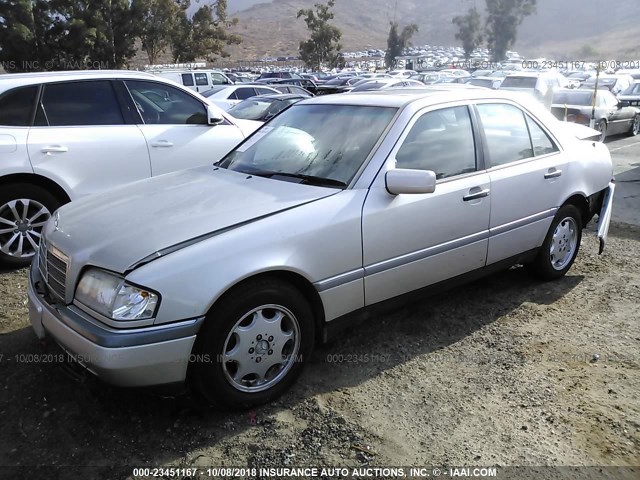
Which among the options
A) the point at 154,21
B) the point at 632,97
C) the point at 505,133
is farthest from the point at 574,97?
the point at 154,21

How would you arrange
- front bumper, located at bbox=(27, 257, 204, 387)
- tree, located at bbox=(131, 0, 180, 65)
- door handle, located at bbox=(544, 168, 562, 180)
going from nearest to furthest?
1. front bumper, located at bbox=(27, 257, 204, 387)
2. door handle, located at bbox=(544, 168, 562, 180)
3. tree, located at bbox=(131, 0, 180, 65)

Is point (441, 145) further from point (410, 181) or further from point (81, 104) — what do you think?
point (81, 104)

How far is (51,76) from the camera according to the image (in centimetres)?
533

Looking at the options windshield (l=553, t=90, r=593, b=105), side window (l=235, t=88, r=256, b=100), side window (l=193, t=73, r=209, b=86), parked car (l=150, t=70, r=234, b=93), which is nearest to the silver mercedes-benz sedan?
windshield (l=553, t=90, r=593, b=105)

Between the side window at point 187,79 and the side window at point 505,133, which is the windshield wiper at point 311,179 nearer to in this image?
the side window at point 505,133

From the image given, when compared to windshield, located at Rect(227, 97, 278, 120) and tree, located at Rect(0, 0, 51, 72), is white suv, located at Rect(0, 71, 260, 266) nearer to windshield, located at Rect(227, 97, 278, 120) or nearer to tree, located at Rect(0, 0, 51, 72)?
windshield, located at Rect(227, 97, 278, 120)

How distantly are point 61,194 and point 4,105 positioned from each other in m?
0.91

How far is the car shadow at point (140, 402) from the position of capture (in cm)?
271

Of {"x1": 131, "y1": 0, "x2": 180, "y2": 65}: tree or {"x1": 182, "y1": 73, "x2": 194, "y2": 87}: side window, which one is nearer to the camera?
{"x1": 182, "y1": 73, "x2": 194, "y2": 87}: side window

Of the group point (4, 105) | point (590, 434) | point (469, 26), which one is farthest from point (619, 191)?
point (469, 26)

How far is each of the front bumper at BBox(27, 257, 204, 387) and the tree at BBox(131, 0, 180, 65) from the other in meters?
39.6

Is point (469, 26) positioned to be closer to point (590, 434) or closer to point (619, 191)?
point (619, 191)

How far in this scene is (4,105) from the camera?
5.00 meters

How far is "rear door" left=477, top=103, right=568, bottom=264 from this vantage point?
404 cm
